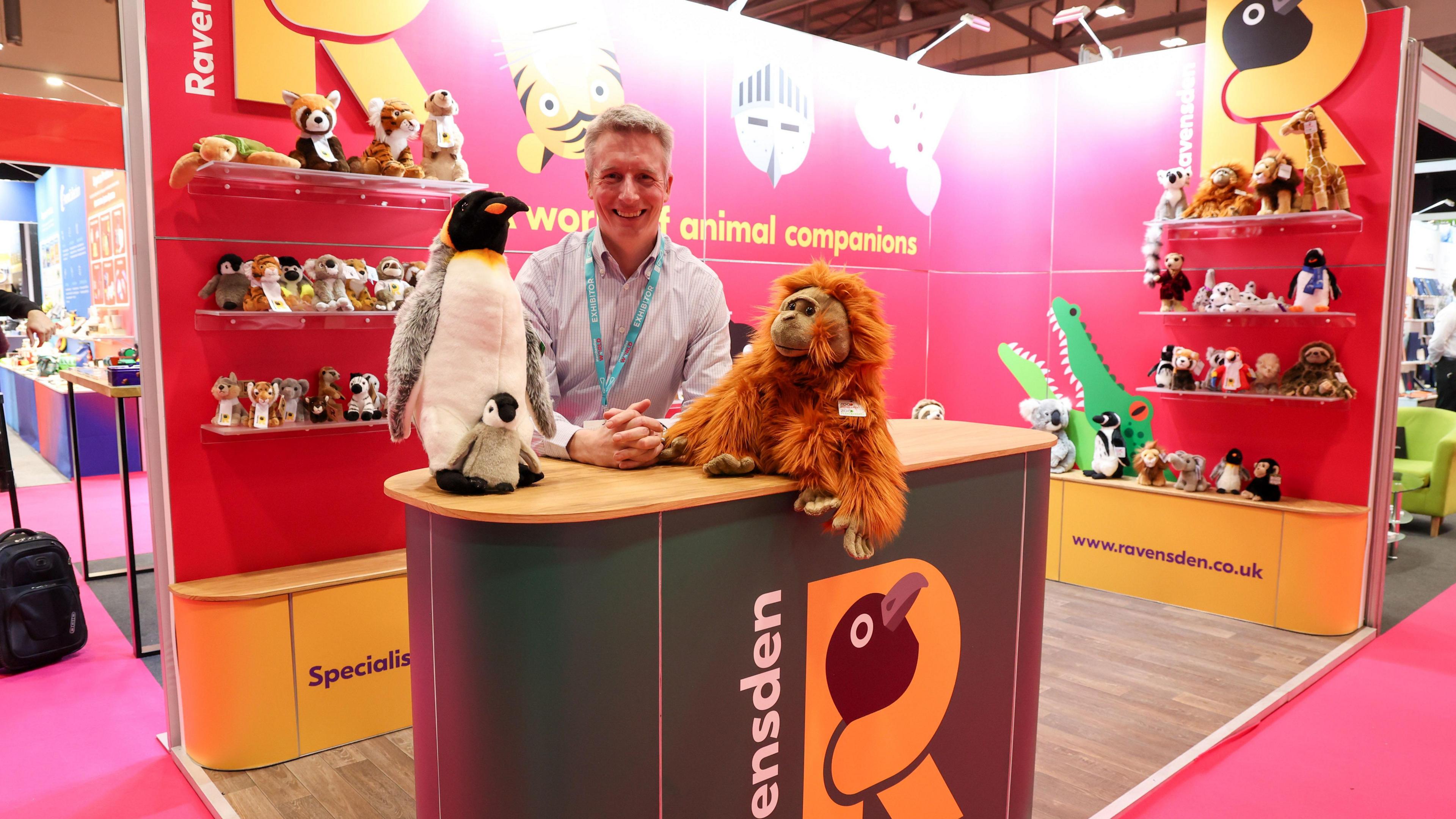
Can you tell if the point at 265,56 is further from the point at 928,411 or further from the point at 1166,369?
the point at 1166,369

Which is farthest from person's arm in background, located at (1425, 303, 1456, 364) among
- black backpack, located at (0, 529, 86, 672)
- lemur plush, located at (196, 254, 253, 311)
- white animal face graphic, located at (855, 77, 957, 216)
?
black backpack, located at (0, 529, 86, 672)

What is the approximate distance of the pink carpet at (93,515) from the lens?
5512mm

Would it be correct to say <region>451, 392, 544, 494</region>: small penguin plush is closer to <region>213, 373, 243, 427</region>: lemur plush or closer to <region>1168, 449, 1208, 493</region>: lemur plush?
<region>213, 373, 243, 427</region>: lemur plush

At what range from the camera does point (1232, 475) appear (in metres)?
4.26

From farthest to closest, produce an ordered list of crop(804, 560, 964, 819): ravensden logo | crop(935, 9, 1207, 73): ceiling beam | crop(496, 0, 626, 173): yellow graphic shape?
crop(935, 9, 1207, 73): ceiling beam, crop(496, 0, 626, 173): yellow graphic shape, crop(804, 560, 964, 819): ravensden logo

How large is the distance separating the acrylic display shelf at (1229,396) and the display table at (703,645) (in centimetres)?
267

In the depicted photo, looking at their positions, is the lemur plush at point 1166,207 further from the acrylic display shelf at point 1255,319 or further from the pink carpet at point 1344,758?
the pink carpet at point 1344,758

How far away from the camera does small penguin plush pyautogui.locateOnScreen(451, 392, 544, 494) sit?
144 cm

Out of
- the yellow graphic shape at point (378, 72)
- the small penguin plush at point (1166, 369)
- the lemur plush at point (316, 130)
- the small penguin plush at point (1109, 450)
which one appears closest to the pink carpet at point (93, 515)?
the lemur plush at point (316, 130)

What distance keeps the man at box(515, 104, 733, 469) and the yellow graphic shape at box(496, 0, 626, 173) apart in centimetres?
146

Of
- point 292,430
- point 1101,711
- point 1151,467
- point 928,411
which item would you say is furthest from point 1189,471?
point 292,430

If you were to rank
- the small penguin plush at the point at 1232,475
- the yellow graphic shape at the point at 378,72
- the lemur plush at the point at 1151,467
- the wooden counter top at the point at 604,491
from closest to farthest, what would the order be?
the wooden counter top at the point at 604,491
the yellow graphic shape at the point at 378,72
the small penguin plush at the point at 1232,475
the lemur plush at the point at 1151,467

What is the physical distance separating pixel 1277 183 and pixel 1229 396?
1.01 m

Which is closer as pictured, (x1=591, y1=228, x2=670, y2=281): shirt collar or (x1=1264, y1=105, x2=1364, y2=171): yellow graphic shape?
(x1=591, y1=228, x2=670, y2=281): shirt collar
